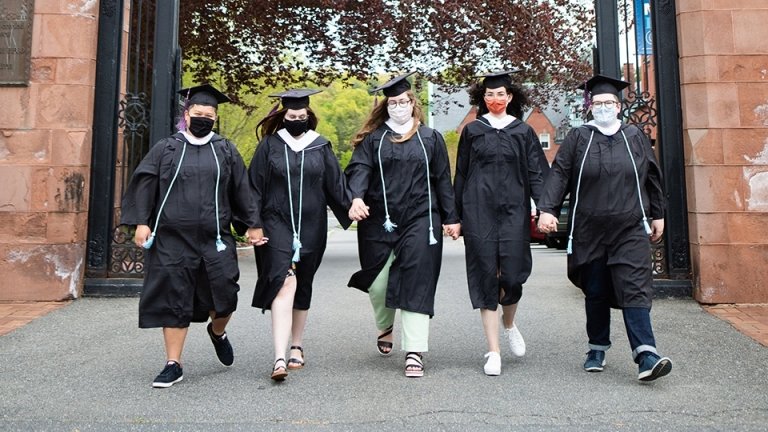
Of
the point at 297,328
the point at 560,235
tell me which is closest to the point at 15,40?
the point at 297,328

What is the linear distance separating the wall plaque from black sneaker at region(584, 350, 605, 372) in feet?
20.2

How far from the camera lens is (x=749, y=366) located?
13.2 feet

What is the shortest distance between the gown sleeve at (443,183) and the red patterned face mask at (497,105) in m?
0.40

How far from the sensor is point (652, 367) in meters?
3.55

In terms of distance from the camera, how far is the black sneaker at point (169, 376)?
367 cm

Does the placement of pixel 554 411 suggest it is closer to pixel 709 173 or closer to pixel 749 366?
pixel 749 366

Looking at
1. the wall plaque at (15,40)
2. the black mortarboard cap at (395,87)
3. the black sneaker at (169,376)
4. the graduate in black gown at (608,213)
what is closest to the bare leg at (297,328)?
the black sneaker at (169,376)

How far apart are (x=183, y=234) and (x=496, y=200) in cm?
199

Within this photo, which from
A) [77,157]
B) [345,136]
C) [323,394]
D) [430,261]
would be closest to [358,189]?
[430,261]

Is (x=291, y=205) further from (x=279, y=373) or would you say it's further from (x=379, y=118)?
(x=279, y=373)

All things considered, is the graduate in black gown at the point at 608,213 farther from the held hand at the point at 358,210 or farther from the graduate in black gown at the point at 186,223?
the graduate in black gown at the point at 186,223

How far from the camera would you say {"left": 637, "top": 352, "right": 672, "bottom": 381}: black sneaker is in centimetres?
347

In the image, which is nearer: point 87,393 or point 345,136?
point 87,393

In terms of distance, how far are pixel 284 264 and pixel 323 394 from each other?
88 cm
